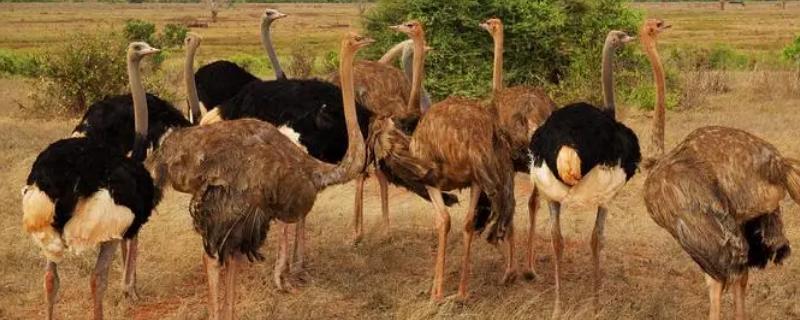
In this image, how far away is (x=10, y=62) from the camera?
24188 mm

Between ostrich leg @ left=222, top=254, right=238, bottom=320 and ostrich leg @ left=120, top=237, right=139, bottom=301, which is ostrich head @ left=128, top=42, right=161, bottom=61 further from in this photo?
ostrich leg @ left=222, top=254, right=238, bottom=320

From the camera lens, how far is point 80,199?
17.2ft

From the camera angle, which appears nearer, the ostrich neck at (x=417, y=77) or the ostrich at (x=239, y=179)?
the ostrich at (x=239, y=179)

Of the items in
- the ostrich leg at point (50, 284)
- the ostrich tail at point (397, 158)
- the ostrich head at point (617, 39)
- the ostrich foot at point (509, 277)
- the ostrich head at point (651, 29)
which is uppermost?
the ostrich head at point (651, 29)

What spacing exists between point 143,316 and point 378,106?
8.66 ft

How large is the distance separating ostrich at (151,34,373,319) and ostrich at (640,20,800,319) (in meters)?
1.71

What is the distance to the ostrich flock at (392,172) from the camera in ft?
17.1

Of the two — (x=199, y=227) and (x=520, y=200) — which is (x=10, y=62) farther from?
(x=199, y=227)

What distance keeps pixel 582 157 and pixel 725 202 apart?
78 cm

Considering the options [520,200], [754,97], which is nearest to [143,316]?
[520,200]

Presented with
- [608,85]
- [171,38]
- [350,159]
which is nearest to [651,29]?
[608,85]

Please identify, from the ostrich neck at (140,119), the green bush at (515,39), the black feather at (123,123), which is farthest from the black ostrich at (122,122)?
the green bush at (515,39)

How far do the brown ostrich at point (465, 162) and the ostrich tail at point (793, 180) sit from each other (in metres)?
1.66

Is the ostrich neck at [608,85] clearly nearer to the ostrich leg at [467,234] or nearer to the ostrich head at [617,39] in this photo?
the ostrich head at [617,39]
